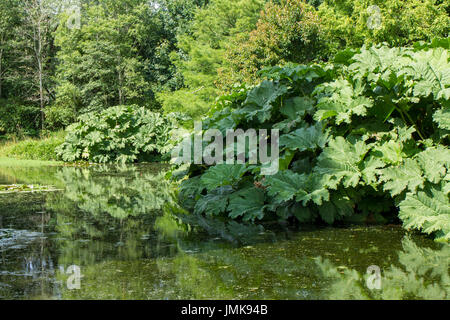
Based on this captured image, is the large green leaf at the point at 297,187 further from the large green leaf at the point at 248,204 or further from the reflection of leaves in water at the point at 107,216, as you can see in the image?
the reflection of leaves in water at the point at 107,216

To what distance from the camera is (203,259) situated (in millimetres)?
3436

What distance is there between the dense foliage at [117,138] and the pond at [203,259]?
34.2 feet

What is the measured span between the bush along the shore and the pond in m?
0.24

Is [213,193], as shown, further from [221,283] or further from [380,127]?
[221,283]

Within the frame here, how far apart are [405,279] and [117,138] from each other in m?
14.0

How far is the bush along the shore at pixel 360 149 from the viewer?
3.96 m

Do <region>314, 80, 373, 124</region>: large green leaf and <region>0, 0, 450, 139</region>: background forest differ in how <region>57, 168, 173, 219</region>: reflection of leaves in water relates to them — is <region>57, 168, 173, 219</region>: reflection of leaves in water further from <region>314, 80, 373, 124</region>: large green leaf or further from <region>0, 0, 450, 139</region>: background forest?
<region>0, 0, 450, 139</region>: background forest

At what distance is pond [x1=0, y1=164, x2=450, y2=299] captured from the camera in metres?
2.68

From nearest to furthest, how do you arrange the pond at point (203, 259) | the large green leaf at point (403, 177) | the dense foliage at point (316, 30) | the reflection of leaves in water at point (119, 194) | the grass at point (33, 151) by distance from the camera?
the pond at point (203, 259)
the large green leaf at point (403, 177)
the reflection of leaves in water at point (119, 194)
the dense foliage at point (316, 30)
the grass at point (33, 151)

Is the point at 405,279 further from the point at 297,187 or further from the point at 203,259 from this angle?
the point at 297,187

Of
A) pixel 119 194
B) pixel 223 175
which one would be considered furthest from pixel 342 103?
pixel 119 194

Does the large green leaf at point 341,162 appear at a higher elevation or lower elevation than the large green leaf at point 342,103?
lower

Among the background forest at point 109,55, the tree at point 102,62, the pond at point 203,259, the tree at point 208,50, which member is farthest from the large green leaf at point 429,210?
the tree at point 102,62

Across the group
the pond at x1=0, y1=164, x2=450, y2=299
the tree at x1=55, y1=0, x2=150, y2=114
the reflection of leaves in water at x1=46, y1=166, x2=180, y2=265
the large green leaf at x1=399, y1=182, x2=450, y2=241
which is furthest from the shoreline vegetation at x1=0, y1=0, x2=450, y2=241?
the reflection of leaves in water at x1=46, y1=166, x2=180, y2=265
